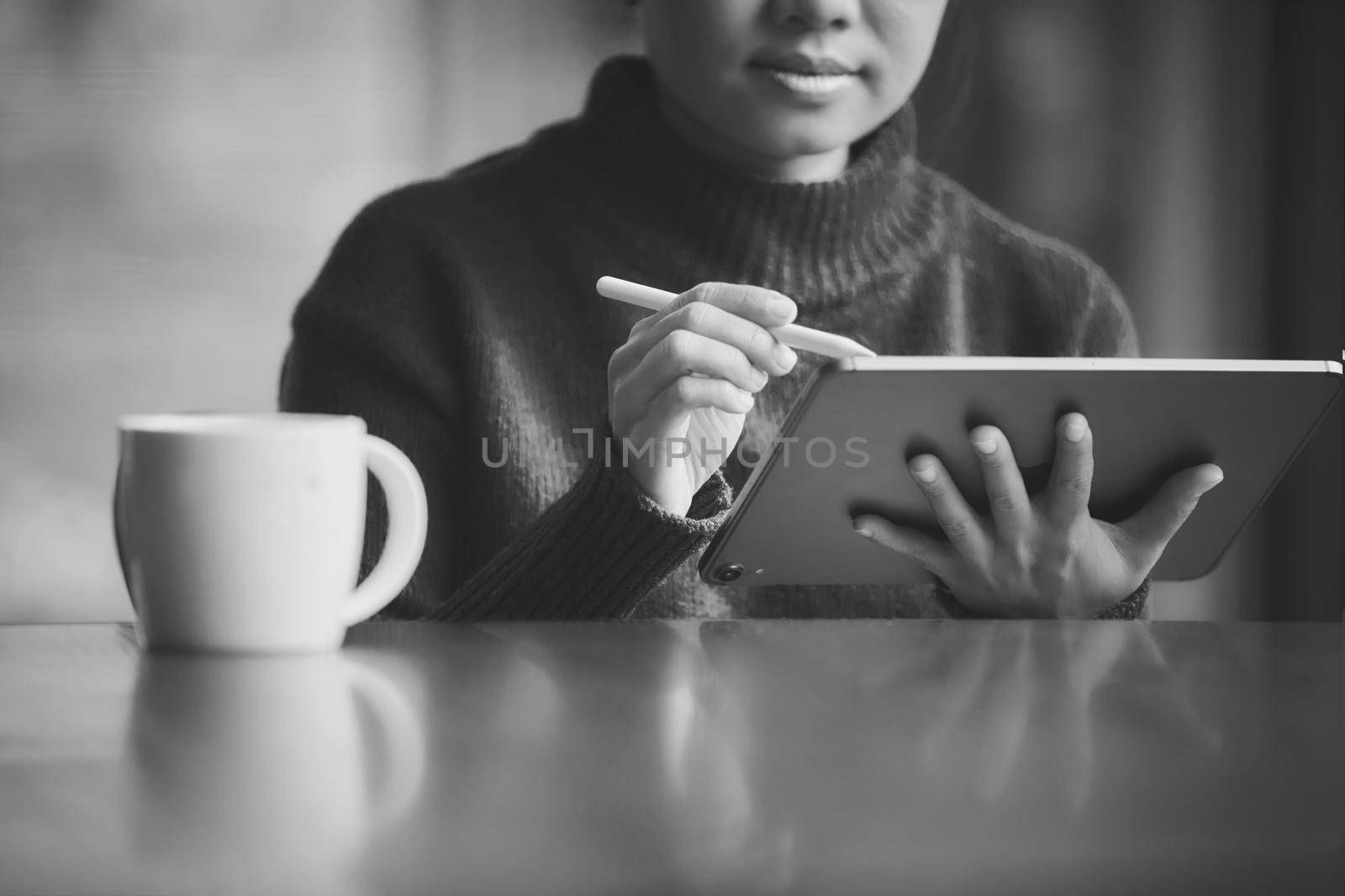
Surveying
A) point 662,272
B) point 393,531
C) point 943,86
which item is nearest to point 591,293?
point 662,272

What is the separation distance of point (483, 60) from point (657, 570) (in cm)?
134

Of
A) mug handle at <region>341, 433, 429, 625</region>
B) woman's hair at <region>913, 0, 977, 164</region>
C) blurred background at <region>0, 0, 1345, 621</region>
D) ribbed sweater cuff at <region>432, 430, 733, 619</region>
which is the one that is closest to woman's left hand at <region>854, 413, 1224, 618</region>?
ribbed sweater cuff at <region>432, 430, 733, 619</region>

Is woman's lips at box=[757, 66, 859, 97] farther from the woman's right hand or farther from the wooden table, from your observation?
the wooden table

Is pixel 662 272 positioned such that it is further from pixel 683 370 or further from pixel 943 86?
pixel 943 86

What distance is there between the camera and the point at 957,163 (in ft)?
6.41

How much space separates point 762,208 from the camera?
3.45ft

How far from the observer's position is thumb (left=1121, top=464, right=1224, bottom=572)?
63 centimetres

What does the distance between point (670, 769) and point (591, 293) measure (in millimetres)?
772

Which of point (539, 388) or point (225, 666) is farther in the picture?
point (539, 388)

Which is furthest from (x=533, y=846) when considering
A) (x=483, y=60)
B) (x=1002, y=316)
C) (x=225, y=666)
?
(x=483, y=60)

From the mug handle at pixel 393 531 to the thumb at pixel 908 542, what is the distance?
237 mm

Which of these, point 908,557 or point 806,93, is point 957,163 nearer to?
point 806,93

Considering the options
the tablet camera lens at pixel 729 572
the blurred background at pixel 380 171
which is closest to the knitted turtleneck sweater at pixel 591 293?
the tablet camera lens at pixel 729 572

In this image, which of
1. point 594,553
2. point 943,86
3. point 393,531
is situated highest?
point 943,86
